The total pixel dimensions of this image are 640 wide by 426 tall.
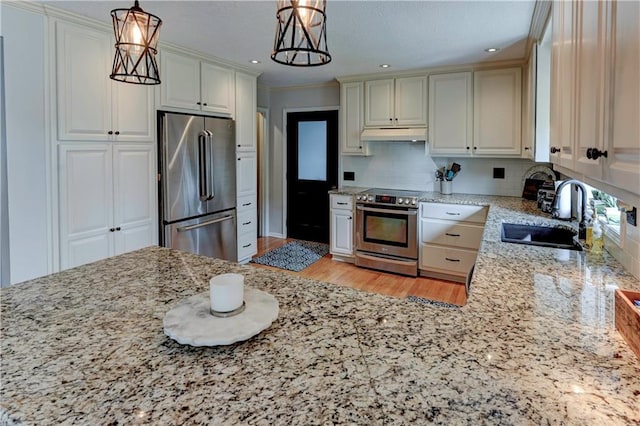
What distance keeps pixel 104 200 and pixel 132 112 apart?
761 mm

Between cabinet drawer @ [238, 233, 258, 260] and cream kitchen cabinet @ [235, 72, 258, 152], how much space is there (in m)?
1.03

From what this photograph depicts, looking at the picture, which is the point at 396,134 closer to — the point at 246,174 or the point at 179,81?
the point at 246,174

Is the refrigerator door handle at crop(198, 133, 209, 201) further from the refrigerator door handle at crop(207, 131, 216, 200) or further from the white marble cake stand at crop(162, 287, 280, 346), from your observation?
the white marble cake stand at crop(162, 287, 280, 346)

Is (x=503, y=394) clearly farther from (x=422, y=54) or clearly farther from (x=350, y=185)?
(x=350, y=185)

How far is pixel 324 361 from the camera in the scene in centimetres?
85

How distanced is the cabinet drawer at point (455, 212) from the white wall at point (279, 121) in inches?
84.5

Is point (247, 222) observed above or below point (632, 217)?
below

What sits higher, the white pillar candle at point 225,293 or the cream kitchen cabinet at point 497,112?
the cream kitchen cabinet at point 497,112

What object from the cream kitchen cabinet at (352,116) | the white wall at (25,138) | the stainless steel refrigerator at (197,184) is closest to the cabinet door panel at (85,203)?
the white wall at (25,138)

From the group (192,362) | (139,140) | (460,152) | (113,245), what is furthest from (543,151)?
(113,245)

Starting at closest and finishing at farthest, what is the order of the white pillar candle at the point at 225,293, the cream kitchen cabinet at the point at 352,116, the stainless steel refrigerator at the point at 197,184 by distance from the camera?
the white pillar candle at the point at 225,293
the stainless steel refrigerator at the point at 197,184
the cream kitchen cabinet at the point at 352,116

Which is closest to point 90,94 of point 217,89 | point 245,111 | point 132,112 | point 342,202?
point 132,112

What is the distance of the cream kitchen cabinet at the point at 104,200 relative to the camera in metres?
2.80

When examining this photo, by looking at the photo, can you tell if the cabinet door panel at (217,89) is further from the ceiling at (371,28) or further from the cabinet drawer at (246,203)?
the cabinet drawer at (246,203)
